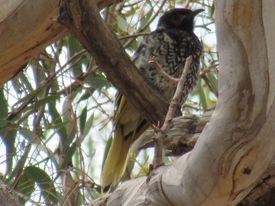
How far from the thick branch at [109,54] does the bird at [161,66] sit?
72 cm

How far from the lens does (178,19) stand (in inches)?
190

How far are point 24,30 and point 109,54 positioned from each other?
1.01ft

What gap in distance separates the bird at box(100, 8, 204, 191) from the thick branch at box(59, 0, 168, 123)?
28.4 inches

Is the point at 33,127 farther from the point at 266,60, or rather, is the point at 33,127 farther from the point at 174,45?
the point at 266,60

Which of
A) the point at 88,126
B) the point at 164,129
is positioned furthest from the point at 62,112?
the point at 164,129

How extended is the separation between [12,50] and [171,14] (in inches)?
74.8

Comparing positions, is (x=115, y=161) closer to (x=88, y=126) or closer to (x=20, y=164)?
(x=88, y=126)

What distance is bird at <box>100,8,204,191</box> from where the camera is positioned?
14.0ft

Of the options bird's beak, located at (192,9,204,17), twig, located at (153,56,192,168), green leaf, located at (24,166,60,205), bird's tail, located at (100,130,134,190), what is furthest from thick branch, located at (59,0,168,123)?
bird's beak, located at (192,9,204,17)

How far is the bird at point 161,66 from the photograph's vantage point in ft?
14.0

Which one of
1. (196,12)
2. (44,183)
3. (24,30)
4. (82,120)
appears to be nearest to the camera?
(24,30)

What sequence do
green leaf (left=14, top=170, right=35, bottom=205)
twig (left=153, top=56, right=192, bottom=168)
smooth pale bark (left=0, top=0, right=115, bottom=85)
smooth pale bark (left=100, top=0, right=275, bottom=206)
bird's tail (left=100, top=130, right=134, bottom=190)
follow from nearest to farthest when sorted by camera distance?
smooth pale bark (left=100, top=0, right=275, bottom=206) < twig (left=153, top=56, right=192, bottom=168) < smooth pale bark (left=0, top=0, right=115, bottom=85) < green leaf (left=14, top=170, right=35, bottom=205) < bird's tail (left=100, top=130, right=134, bottom=190)

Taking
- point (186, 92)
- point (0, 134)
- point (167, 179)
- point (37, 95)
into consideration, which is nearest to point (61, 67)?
point (37, 95)

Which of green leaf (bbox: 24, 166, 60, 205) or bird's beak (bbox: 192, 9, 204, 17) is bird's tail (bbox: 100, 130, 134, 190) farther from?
bird's beak (bbox: 192, 9, 204, 17)
